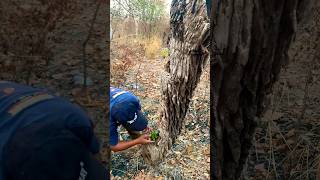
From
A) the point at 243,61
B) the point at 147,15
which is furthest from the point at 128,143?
the point at 147,15

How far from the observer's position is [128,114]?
3.14 meters

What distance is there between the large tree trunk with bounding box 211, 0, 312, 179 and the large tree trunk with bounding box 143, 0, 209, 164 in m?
2.29

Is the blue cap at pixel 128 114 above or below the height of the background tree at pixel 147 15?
below

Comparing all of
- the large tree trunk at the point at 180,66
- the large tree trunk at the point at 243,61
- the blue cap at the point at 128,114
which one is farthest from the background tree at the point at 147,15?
the large tree trunk at the point at 243,61

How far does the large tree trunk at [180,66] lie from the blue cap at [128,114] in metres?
0.72

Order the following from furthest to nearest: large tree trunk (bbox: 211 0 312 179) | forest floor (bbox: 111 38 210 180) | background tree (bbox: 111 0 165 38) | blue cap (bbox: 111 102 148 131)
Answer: background tree (bbox: 111 0 165 38) → forest floor (bbox: 111 38 210 180) → blue cap (bbox: 111 102 148 131) → large tree trunk (bbox: 211 0 312 179)

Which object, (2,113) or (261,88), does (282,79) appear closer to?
(261,88)

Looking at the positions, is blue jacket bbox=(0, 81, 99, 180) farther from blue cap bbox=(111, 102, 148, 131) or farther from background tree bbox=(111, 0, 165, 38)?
background tree bbox=(111, 0, 165, 38)

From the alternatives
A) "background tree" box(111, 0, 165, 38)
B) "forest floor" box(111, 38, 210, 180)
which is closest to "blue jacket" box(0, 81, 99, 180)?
"forest floor" box(111, 38, 210, 180)

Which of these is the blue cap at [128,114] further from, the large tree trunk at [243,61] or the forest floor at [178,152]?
the large tree trunk at [243,61]

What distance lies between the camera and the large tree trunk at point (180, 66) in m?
3.62

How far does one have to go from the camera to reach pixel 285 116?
1.33m

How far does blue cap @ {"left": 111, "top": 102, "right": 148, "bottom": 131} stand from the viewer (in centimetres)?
311

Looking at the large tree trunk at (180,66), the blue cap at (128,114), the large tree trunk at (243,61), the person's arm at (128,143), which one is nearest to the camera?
the large tree trunk at (243,61)
